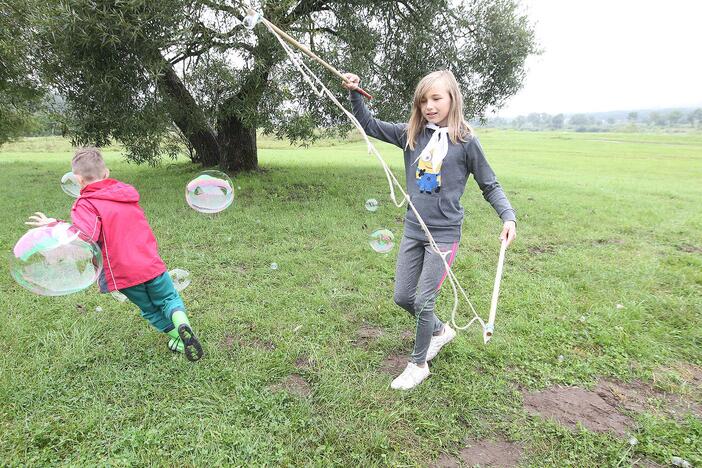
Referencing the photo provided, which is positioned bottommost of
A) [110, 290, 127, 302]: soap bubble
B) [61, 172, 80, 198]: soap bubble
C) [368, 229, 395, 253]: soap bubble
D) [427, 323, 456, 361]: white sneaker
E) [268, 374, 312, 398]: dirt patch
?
[268, 374, 312, 398]: dirt patch

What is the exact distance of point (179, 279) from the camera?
4.67 m

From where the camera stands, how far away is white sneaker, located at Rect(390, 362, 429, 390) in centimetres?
326

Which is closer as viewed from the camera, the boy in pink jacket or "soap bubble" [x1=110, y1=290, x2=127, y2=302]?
the boy in pink jacket

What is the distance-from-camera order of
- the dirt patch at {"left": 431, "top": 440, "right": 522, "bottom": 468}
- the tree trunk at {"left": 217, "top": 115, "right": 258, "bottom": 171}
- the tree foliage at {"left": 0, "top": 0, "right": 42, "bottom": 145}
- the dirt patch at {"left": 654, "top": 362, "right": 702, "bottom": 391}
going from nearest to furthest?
the dirt patch at {"left": 431, "top": 440, "right": 522, "bottom": 468}, the dirt patch at {"left": 654, "top": 362, "right": 702, "bottom": 391}, the tree foliage at {"left": 0, "top": 0, "right": 42, "bottom": 145}, the tree trunk at {"left": 217, "top": 115, "right": 258, "bottom": 171}

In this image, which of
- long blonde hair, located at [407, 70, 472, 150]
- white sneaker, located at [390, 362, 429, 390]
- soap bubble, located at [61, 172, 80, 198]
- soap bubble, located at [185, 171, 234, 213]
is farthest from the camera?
soap bubble, located at [61, 172, 80, 198]

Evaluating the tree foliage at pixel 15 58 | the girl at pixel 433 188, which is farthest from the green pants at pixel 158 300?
the tree foliage at pixel 15 58

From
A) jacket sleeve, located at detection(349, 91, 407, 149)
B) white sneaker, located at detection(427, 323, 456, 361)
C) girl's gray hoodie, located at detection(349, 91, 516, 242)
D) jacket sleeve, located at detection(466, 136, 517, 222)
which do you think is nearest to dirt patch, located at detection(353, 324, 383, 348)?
white sneaker, located at detection(427, 323, 456, 361)

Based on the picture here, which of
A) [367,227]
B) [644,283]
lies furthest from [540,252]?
[367,227]

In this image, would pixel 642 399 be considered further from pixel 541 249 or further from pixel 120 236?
pixel 120 236

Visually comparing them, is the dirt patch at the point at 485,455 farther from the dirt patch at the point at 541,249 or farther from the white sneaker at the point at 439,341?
the dirt patch at the point at 541,249

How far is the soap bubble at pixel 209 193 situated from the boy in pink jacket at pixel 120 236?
146 cm

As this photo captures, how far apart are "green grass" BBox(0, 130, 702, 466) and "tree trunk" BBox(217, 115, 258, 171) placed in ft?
15.4

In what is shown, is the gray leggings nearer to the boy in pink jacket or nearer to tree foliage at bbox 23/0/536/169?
the boy in pink jacket

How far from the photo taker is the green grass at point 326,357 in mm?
2750
